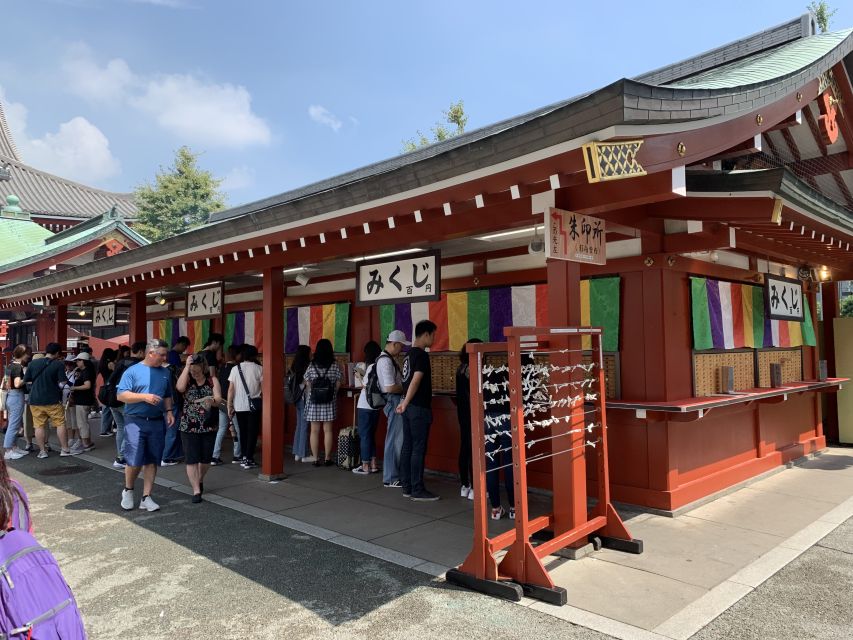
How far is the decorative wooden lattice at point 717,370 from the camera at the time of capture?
21.3 ft

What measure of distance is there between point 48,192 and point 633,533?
107 ft

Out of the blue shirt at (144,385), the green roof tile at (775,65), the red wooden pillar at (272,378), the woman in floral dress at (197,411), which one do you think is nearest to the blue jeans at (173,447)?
the red wooden pillar at (272,378)

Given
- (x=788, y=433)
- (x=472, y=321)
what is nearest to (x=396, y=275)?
(x=472, y=321)

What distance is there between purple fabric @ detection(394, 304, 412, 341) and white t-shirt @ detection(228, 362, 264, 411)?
2.08 m

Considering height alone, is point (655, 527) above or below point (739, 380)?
below

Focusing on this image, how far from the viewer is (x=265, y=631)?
3650 millimetres

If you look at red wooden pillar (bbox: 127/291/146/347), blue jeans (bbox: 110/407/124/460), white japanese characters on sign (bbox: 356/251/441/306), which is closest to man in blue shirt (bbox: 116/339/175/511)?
blue jeans (bbox: 110/407/124/460)

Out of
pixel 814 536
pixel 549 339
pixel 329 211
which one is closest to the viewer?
pixel 549 339

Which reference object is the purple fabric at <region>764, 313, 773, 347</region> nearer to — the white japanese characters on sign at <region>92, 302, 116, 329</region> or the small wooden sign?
the small wooden sign

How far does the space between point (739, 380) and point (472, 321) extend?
342cm

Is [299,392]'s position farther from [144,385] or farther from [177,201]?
[177,201]

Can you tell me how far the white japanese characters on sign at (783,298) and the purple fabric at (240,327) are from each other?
8.85 m

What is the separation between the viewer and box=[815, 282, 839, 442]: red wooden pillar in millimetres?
10039

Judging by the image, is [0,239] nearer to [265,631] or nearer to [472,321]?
[472,321]
